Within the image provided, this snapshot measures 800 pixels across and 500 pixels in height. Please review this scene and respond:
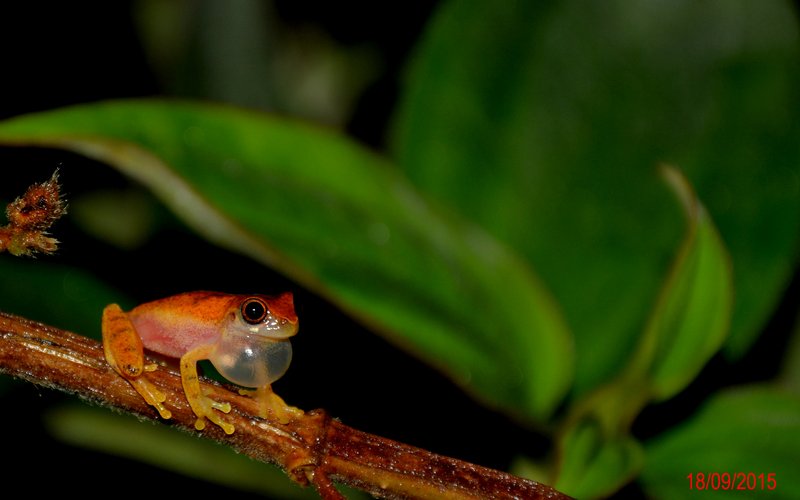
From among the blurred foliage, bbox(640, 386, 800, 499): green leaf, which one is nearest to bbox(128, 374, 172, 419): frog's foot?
the blurred foliage

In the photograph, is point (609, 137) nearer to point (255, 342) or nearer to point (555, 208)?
point (555, 208)

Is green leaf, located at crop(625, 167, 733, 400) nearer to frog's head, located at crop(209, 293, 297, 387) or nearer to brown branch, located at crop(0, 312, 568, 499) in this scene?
brown branch, located at crop(0, 312, 568, 499)

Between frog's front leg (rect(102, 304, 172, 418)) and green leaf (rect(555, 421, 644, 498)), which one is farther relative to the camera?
green leaf (rect(555, 421, 644, 498))

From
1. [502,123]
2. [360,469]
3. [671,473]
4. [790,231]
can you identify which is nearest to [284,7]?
[502,123]

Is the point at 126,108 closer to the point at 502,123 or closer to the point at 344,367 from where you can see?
the point at 344,367
